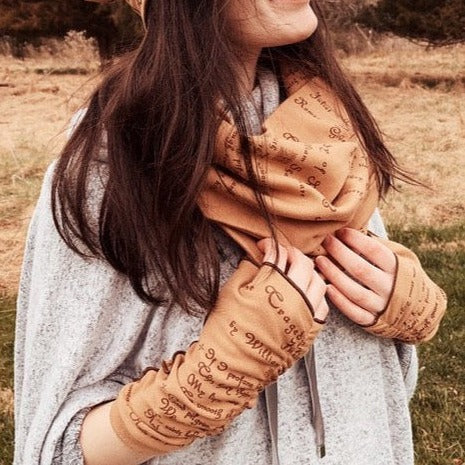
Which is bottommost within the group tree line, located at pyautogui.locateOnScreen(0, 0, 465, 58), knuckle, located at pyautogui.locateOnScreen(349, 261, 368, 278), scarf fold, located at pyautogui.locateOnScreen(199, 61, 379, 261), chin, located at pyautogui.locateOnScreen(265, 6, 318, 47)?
tree line, located at pyautogui.locateOnScreen(0, 0, 465, 58)

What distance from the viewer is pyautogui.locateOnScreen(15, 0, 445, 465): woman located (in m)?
1.00

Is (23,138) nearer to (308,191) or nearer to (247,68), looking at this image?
(247,68)

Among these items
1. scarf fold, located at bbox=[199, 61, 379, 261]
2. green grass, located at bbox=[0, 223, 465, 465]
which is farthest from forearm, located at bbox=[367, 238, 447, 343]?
green grass, located at bbox=[0, 223, 465, 465]

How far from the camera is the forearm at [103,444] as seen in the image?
3.35 feet

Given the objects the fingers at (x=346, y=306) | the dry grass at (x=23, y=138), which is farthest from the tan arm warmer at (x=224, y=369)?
the dry grass at (x=23, y=138)

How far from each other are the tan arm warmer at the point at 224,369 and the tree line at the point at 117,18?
10143mm

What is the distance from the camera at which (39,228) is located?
1.09 m

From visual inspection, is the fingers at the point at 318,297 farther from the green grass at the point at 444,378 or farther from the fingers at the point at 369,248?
the green grass at the point at 444,378

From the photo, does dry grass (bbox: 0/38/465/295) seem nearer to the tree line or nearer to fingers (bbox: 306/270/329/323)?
fingers (bbox: 306/270/329/323)

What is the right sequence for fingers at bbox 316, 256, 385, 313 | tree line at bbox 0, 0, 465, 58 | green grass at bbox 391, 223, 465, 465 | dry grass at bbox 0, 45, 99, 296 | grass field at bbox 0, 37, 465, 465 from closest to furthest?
fingers at bbox 316, 256, 385, 313
green grass at bbox 391, 223, 465, 465
grass field at bbox 0, 37, 465, 465
dry grass at bbox 0, 45, 99, 296
tree line at bbox 0, 0, 465, 58

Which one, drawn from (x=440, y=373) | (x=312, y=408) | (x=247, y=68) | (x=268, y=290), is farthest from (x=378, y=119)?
(x=268, y=290)

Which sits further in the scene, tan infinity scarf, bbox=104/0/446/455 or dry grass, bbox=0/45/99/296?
dry grass, bbox=0/45/99/296

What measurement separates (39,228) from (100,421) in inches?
10.1

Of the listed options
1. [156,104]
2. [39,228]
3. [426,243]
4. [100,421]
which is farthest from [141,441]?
[426,243]
